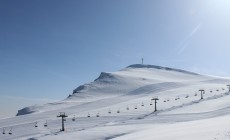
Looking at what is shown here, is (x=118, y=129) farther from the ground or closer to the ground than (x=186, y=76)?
closer to the ground

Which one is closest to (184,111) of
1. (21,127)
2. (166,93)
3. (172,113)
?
(172,113)

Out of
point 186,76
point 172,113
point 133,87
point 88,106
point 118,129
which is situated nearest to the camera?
point 118,129

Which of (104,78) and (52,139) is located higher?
(104,78)

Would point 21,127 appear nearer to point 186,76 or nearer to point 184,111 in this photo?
point 184,111

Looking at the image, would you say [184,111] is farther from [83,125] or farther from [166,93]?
[166,93]

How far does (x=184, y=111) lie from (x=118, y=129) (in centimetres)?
1993

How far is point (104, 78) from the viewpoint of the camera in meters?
163

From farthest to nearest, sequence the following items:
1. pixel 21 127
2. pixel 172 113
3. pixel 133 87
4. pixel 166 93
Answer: pixel 133 87
pixel 166 93
pixel 21 127
pixel 172 113

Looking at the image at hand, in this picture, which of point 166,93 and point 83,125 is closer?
point 83,125

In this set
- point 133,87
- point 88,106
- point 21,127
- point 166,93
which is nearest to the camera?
point 21,127

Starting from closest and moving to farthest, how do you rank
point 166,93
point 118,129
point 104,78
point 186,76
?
point 118,129 → point 166,93 → point 104,78 → point 186,76

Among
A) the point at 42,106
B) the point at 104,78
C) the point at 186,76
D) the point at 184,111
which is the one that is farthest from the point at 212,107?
the point at 186,76

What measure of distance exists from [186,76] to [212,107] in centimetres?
11338

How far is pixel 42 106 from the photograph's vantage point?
112938 mm
